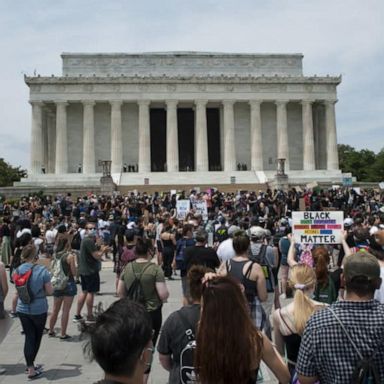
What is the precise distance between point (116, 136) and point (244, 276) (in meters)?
57.6

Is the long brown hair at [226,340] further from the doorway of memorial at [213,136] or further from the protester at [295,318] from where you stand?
the doorway of memorial at [213,136]

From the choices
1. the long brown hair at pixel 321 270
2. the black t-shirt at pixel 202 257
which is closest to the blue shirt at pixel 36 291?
the black t-shirt at pixel 202 257

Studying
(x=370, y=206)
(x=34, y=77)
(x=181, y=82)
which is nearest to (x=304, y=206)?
(x=370, y=206)

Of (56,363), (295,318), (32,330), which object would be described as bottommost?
(56,363)

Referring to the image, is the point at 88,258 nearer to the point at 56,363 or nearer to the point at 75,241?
the point at 56,363

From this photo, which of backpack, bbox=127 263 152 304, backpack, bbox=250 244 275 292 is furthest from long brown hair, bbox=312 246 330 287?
backpack, bbox=127 263 152 304

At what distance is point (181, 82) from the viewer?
6259cm

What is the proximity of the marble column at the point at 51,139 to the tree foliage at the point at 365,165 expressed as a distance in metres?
49.7

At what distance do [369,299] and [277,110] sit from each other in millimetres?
62258

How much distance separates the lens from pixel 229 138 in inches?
2515

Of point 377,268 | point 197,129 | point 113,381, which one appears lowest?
point 113,381

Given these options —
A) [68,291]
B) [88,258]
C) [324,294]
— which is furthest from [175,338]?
[88,258]

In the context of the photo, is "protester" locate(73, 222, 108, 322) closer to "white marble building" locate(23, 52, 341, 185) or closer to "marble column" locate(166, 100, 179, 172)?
"white marble building" locate(23, 52, 341, 185)

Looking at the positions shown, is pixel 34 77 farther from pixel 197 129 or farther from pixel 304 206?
pixel 304 206
